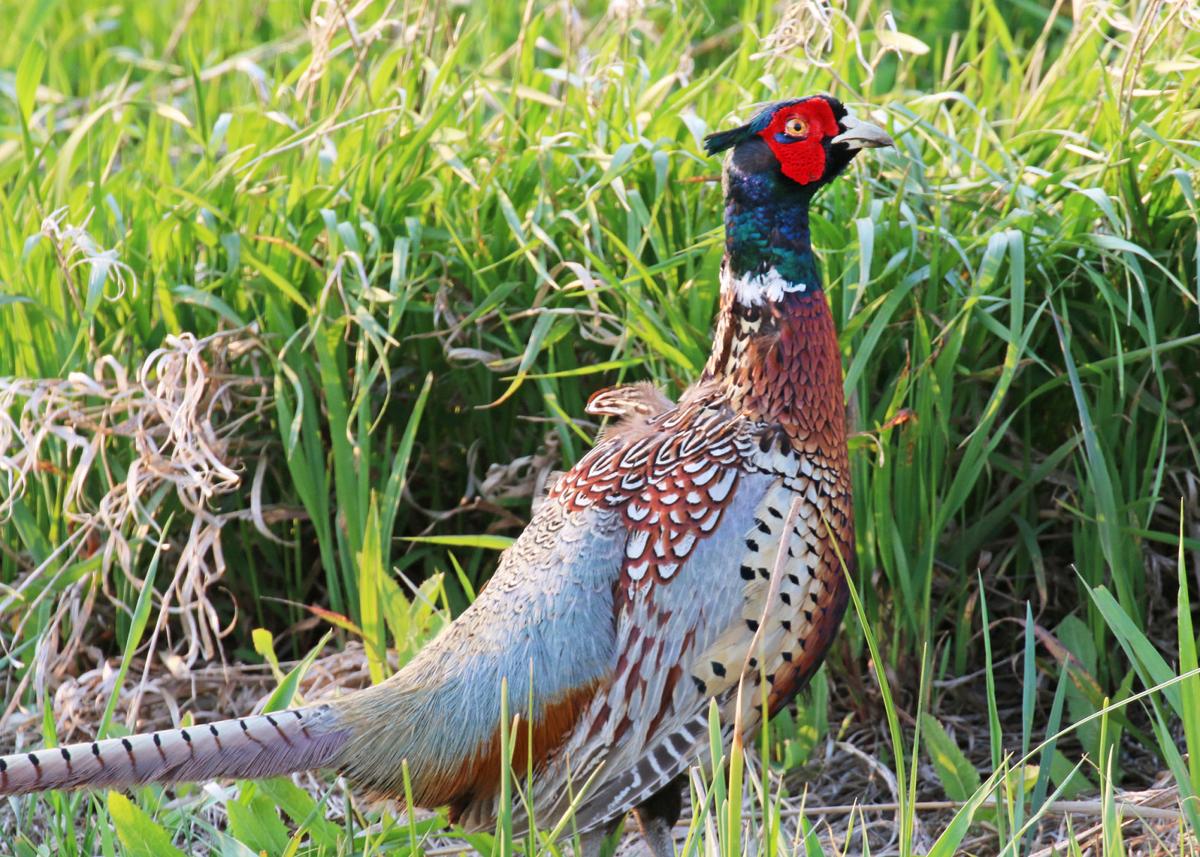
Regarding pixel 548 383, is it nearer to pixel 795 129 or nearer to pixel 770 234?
pixel 770 234

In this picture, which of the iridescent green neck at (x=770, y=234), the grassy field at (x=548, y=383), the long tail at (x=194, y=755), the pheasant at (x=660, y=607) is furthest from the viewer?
the grassy field at (x=548, y=383)

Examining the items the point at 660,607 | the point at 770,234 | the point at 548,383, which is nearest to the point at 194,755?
the point at 660,607

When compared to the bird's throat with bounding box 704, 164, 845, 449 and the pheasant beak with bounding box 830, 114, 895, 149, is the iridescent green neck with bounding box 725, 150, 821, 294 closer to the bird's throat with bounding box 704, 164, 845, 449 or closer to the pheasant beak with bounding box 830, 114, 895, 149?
the bird's throat with bounding box 704, 164, 845, 449

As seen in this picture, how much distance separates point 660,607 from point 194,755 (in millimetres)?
747

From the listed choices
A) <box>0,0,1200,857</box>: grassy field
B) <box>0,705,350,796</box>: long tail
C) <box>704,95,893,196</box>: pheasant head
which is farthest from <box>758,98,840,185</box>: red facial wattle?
<box>0,705,350,796</box>: long tail

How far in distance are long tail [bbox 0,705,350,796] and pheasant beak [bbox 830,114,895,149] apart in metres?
1.25

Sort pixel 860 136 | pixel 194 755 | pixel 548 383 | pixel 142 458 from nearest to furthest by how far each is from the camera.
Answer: pixel 194 755, pixel 860 136, pixel 142 458, pixel 548 383

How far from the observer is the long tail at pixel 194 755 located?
7.16 ft

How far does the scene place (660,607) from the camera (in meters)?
2.39

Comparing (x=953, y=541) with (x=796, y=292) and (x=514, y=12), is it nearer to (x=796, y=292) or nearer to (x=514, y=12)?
(x=796, y=292)

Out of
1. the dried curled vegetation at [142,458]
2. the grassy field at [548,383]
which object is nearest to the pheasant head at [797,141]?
the grassy field at [548,383]

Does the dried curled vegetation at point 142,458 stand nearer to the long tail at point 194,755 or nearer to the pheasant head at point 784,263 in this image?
the long tail at point 194,755

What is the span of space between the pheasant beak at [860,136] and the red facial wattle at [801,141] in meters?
0.03

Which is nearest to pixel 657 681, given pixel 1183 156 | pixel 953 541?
pixel 953 541
